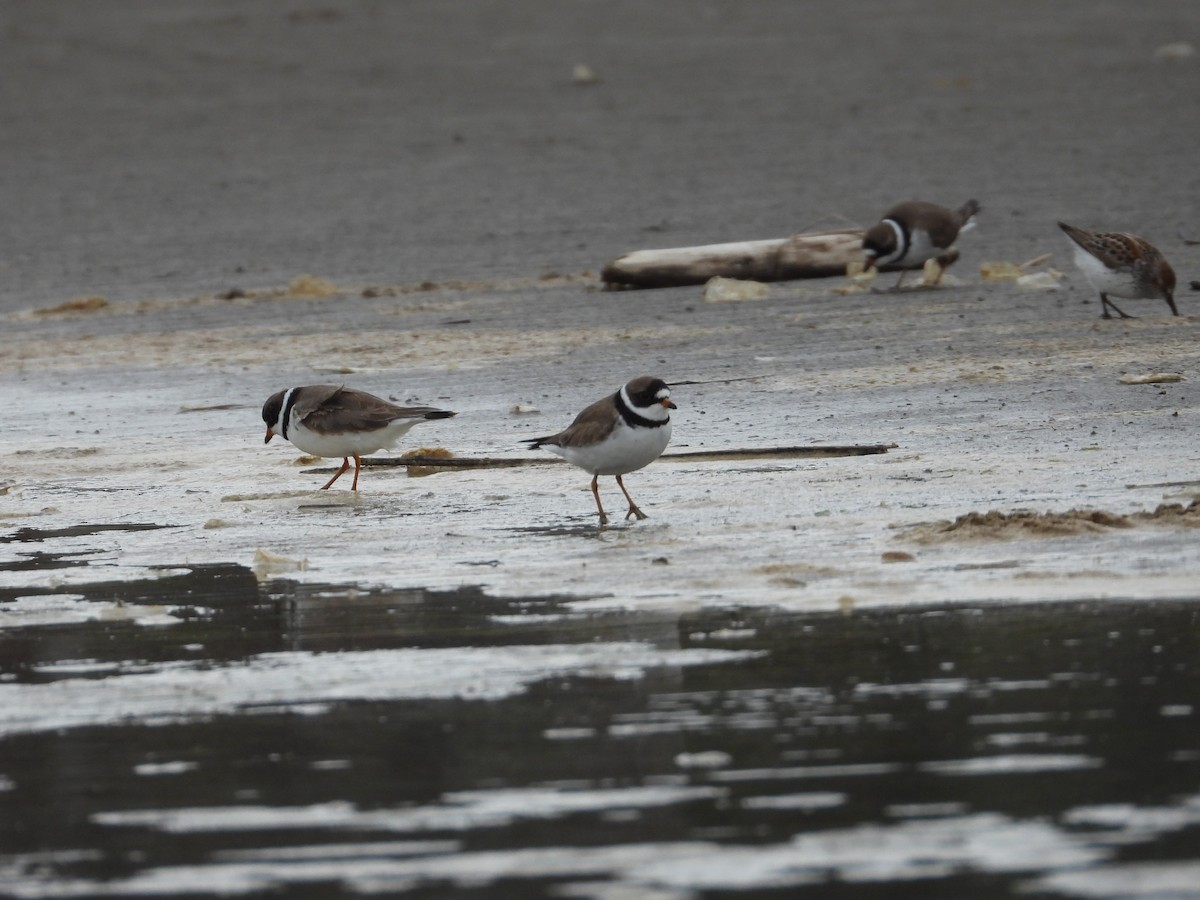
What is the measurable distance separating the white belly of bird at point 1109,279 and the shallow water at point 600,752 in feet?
24.8

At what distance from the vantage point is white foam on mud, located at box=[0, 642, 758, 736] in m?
6.00

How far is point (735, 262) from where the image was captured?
16562mm

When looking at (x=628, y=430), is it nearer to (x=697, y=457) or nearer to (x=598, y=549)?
(x=598, y=549)

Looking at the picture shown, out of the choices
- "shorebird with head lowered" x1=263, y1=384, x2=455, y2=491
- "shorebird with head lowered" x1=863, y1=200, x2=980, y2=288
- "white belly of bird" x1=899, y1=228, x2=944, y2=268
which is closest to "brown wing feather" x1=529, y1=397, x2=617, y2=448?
"shorebird with head lowered" x1=263, y1=384, x2=455, y2=491

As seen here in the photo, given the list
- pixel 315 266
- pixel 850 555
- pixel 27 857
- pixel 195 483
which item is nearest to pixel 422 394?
pixel 195 483

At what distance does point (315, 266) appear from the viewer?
1977cm

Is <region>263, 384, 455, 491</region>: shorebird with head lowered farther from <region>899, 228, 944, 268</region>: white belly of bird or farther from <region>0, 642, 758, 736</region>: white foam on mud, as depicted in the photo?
<region>899, 228, 944, 268</region>: white belly of bird

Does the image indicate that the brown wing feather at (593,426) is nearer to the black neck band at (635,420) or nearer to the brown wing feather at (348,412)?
the black neck band at (635,420)

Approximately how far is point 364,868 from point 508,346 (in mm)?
10147

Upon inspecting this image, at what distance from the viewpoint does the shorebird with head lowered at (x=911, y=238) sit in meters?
16.2

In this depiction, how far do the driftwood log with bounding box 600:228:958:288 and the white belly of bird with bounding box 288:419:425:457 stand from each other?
21.8 feet

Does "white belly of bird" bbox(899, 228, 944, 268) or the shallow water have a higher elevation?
the shallow water

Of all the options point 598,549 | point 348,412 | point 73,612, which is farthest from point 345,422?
point 73,612

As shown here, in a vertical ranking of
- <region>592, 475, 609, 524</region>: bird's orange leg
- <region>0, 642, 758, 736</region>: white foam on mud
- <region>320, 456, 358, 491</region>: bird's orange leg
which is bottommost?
<region>320, 456, 358, 491</region>: bird's orange leg
